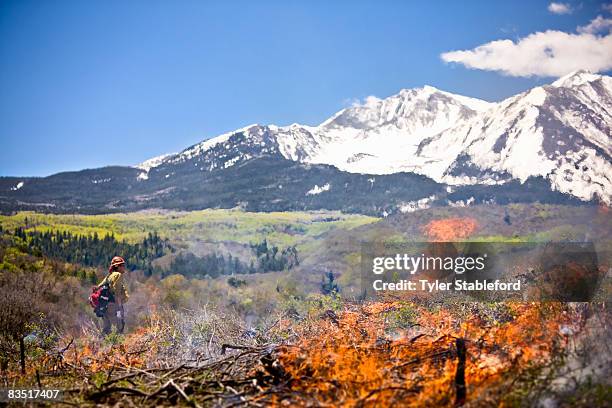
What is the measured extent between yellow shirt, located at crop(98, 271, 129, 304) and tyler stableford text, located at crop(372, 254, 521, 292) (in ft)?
27.7

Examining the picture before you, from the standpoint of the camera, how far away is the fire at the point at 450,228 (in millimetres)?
45844

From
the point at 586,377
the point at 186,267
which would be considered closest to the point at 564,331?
the point at 586,377

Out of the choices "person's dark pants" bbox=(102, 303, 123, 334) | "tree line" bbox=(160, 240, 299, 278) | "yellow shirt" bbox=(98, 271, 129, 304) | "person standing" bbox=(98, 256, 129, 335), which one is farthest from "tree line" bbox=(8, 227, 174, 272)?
"yellow shirt" bbox=(98, 271, 129, 304)

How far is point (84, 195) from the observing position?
145 meters

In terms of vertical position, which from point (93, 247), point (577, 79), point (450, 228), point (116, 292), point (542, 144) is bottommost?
point (93, 247)

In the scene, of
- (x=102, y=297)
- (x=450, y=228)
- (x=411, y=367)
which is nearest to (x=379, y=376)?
(x=411, y=367)

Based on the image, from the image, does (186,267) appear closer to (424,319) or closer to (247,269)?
(247,269)

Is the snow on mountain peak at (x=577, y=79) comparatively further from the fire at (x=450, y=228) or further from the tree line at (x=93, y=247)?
the tree line at (x=93, y=247)

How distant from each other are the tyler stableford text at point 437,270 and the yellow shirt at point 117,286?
843 cm

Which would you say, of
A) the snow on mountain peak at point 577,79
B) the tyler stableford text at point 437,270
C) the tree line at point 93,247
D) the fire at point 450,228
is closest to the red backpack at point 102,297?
the tyler stableford text at point 437,270

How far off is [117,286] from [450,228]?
42.0 metres

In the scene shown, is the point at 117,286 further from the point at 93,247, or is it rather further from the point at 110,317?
the point at 93,247

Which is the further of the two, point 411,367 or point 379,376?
point 411,367

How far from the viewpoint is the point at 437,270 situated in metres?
22.7
